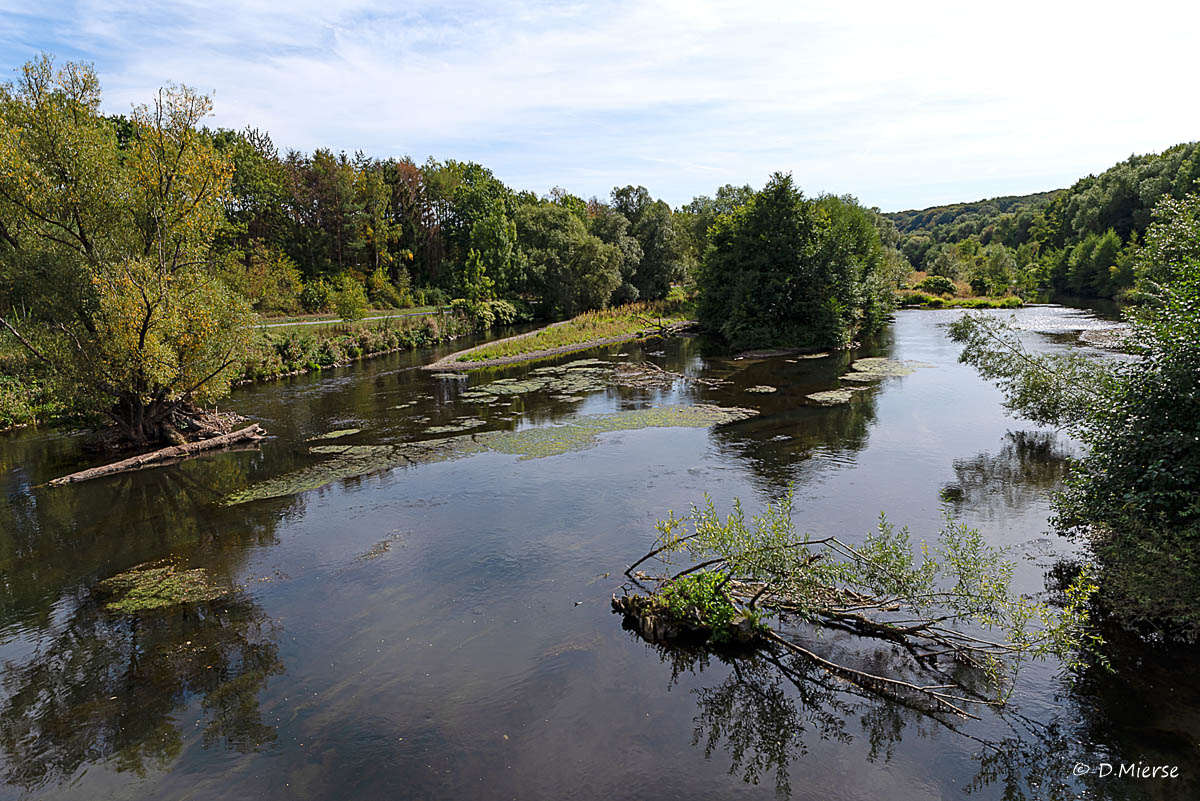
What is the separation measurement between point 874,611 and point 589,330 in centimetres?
4344

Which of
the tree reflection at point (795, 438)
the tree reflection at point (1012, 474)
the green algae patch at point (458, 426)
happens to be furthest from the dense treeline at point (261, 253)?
the tree reflection at point (1012, 474)

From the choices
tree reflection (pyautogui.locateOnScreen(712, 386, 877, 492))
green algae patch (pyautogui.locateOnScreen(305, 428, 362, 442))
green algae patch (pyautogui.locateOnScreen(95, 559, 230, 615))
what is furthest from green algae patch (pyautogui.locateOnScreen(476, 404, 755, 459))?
green algae patch (pyautogui.locateOnScreen(95, 559, 230, 615))

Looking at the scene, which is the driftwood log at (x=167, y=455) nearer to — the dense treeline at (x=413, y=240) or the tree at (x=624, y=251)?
the dense treeline at (x=413, y=240)

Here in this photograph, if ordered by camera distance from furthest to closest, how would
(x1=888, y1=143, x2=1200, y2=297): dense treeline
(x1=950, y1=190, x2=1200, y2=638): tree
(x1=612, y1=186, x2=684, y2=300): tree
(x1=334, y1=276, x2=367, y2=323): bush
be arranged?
1. (x1=612, y1=186, x2=684, y2=300): tree
2. (x1=888, y1=143, x2=1200, y2=297): dense treeline
3. (x1=334, y1=276, x2=367, y2=323): bush
4. (x1=950, y1=190, x2=1200, y2=638): tree

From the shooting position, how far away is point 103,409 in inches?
→ 819

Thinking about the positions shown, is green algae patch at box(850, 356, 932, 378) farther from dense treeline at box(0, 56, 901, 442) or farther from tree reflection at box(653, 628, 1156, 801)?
tree reflection at box(653, 628, 1156, 801)

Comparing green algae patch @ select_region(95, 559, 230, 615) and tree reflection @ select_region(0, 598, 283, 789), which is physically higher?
green algae patch @ select_region(95, 559, 230, 615)

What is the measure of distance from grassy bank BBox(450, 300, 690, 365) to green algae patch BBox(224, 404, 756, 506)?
55.6 ft

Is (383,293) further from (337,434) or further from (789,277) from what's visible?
(337,434)

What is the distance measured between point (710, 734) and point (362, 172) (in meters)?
72.3

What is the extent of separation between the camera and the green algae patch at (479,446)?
61.3 ft

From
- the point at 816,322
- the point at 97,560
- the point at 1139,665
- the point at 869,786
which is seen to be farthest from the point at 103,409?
the point at 816,322

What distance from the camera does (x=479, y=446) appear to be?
71.9 ft

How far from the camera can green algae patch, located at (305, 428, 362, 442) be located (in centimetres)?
2322
